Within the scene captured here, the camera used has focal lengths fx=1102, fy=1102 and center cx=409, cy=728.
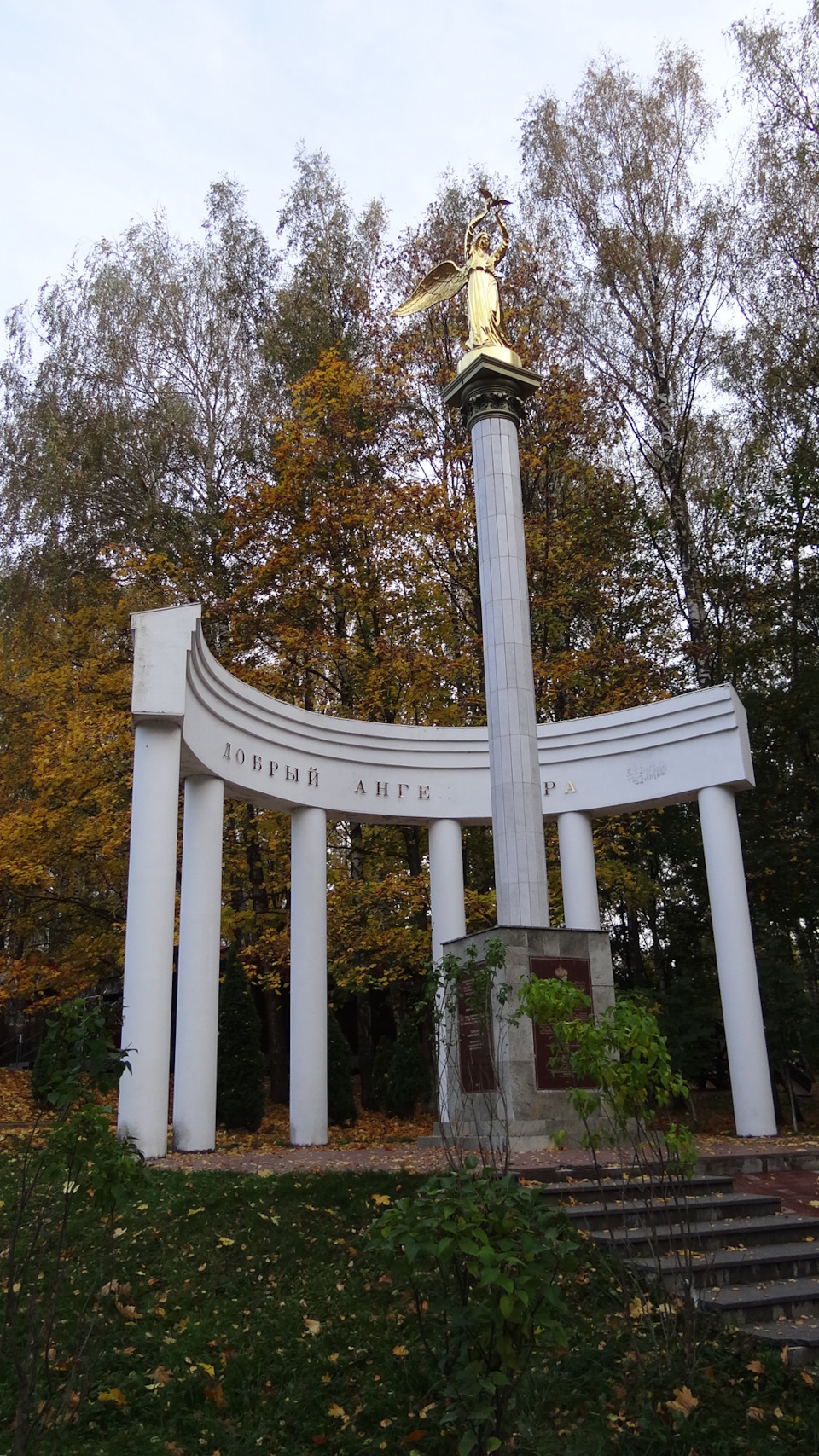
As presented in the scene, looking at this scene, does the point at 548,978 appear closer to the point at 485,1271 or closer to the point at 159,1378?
the point at 159,1378

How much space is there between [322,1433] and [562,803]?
1261 cm

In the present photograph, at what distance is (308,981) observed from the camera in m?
15.1

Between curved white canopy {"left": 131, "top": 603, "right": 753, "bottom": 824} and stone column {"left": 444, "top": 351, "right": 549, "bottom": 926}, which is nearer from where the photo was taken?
stone column {"left": 444, "top": 351, "right": 549, "bottom": 926}

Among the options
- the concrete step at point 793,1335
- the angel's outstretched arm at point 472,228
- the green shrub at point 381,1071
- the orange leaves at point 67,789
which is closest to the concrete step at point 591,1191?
the concrete step at point 793,1335

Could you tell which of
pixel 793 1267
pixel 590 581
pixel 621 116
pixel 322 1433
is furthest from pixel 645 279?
pixel 322 1433

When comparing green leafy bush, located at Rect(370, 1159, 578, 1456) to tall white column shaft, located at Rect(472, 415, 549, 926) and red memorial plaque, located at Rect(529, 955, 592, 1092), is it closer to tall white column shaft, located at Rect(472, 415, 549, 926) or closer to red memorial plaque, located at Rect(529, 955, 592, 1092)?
red memorial plaque, located at Rect(529, 955, 592, 1092)

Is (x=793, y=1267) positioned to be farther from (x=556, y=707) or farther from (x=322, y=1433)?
(x=556, y=707)

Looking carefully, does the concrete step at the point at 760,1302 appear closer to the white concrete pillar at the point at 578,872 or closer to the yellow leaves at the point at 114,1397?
the yellow leaves at the point at 114,1397

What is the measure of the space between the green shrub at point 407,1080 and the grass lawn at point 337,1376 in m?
14.1

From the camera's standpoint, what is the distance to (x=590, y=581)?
23.5 metres

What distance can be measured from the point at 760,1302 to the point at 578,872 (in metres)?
10.8

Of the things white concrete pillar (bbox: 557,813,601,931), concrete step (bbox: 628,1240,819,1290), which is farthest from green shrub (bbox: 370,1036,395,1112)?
concrete step (bbox: 628,1240,819,1290)

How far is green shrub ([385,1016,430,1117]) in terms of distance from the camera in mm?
21141

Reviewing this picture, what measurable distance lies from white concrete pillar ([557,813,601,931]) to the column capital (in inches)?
245
